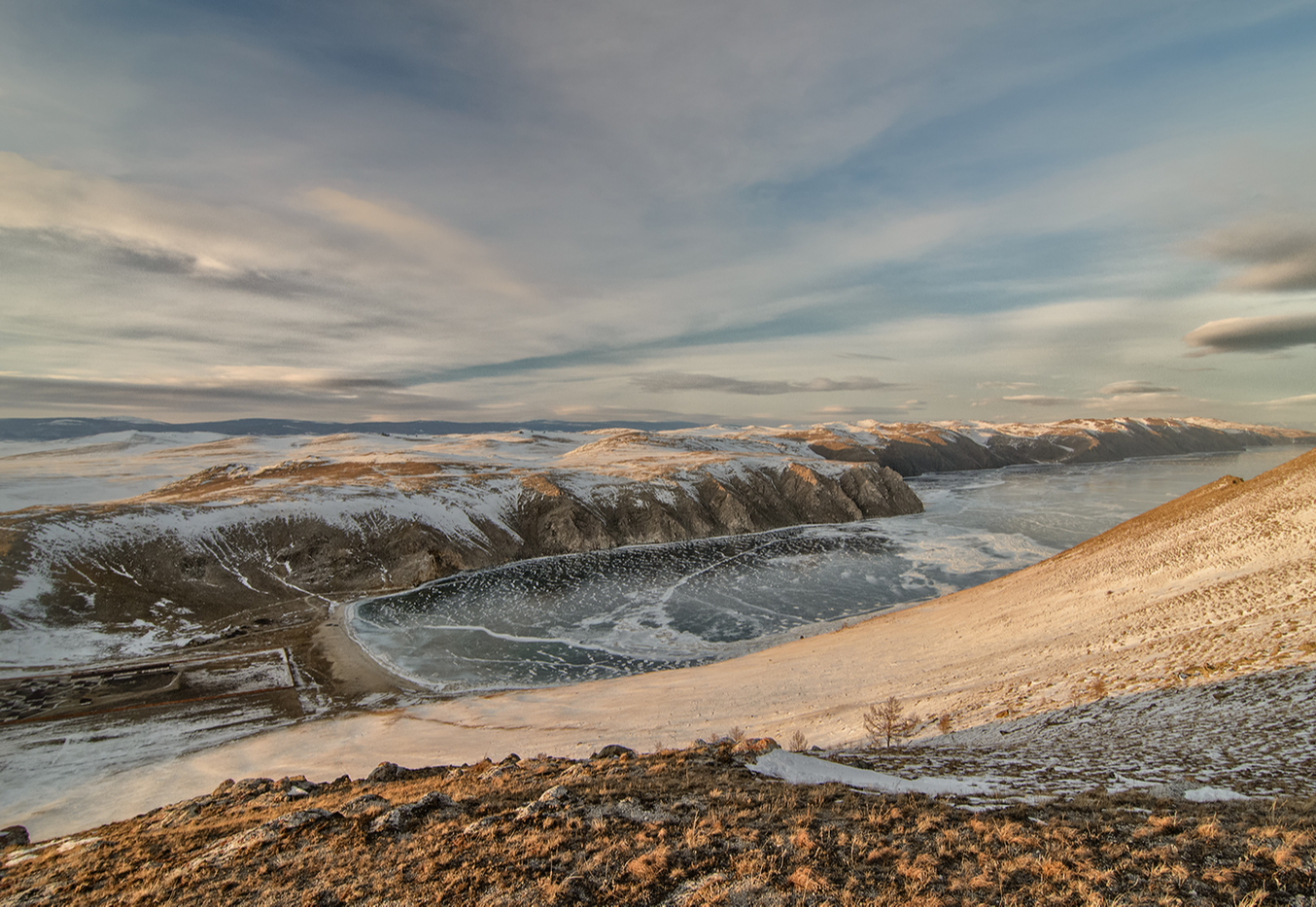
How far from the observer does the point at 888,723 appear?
19781 mm

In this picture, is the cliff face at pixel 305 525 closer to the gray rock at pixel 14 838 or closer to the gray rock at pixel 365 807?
the gray rock at pixel 14 838

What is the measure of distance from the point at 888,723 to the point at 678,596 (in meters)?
43.0

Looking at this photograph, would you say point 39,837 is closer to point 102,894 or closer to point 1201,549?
point 102,894

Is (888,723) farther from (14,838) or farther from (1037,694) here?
(14,838)

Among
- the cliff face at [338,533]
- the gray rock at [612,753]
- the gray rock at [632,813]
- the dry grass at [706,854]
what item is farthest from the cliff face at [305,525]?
the gray rock at [632,813]

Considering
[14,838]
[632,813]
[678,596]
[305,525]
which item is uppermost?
[305,525]

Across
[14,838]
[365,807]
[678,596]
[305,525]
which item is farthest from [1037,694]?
[305,525]

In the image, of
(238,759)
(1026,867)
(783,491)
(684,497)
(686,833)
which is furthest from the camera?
(783,491)

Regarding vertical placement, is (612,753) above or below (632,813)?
below

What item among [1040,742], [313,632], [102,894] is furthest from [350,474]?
[1040,742]

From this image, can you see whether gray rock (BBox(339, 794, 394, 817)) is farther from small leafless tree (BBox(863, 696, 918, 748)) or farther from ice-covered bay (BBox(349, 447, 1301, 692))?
ice-covered bay (BBox(349, 447, 1301, 692))

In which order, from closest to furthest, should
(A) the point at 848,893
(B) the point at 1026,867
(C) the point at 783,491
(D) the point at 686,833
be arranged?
(A) the point at 848,893, (B) the point at 1026,867, (D) the point at 686,833, (C) the point at 783,491

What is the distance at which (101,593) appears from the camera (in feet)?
167

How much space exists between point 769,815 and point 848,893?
3.08 m
